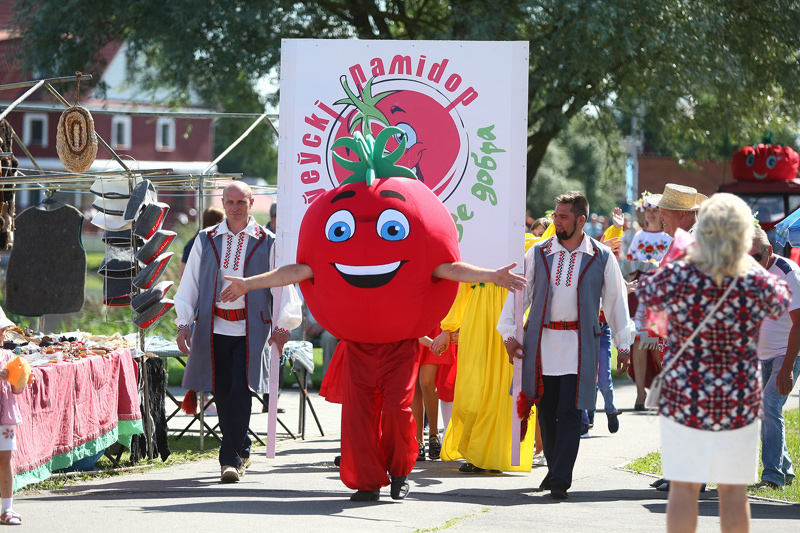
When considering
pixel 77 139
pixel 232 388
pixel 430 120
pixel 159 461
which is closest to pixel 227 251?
pixel 232 388

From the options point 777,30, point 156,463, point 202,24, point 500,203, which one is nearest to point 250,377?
point 156,463

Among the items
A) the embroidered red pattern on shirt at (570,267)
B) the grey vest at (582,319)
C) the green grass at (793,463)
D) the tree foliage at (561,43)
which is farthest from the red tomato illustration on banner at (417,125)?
the tree foliage at (561,43)

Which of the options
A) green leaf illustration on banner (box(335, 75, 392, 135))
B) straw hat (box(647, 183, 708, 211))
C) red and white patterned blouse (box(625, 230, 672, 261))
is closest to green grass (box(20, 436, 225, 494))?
green leaf illustration on banner (box(335, 75, 392, 135))

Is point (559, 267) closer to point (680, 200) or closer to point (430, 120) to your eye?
point (680, 200)

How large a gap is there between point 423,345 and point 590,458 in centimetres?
164

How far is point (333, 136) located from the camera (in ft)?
25.3

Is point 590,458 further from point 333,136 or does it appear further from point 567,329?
point 333,136

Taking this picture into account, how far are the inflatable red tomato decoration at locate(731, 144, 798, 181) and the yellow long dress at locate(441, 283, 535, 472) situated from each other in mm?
10265

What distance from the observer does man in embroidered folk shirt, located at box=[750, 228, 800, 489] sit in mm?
7000

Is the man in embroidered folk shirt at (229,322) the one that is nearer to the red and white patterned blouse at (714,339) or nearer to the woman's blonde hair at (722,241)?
the red and white patterned blouse at (714,339)

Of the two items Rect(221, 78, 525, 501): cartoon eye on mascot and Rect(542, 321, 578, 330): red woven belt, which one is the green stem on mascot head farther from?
Rect(542, 321, 578, 330): red woven belt

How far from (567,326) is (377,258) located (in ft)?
4.77

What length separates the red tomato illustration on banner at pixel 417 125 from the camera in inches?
303

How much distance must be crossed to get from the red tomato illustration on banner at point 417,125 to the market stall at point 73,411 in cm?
216
